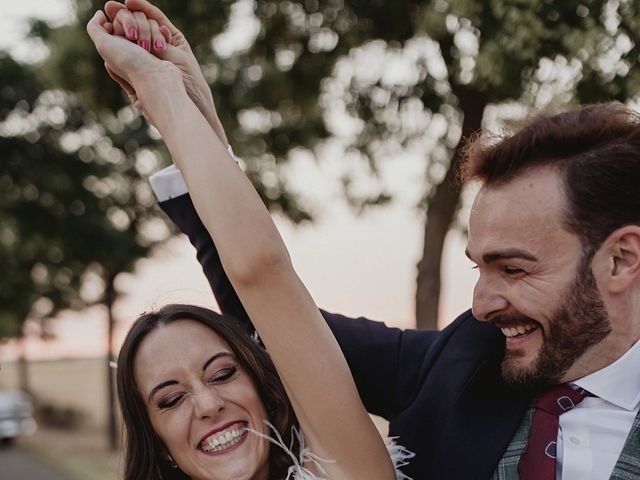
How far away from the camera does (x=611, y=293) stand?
2.27 metres

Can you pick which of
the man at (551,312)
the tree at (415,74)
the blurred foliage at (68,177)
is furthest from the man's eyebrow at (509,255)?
the blurred foliage at (68,177)

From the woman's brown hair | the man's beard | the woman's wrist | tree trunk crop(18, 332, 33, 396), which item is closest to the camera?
the woman's wrist

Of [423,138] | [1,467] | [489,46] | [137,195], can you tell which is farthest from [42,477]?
[489,46]

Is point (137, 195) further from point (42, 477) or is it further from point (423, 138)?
point (423, 138)

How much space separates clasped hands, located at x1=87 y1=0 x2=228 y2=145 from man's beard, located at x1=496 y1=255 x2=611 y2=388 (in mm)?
1084

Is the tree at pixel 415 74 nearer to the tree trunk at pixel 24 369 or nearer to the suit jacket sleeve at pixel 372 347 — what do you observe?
the suit jacket sleeve at pixel 372 347

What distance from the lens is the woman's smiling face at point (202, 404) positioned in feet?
7.87

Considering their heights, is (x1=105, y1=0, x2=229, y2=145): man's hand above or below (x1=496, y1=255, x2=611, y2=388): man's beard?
above

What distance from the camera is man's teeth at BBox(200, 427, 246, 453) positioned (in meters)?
2.40

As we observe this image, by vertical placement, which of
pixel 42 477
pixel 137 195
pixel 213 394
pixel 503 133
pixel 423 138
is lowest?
pixel 213 394

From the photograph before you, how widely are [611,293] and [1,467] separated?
15.7 metres

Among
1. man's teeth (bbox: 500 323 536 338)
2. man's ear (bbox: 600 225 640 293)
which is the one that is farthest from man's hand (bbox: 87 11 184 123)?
man's ear (bbox: 600 225 640 293)

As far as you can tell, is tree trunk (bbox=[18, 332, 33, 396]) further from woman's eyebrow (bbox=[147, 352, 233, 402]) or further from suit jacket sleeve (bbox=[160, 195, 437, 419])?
woman's eyebrow (bbox=[147, 352, 233, 402])

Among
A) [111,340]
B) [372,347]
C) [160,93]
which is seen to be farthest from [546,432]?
[111,340]
